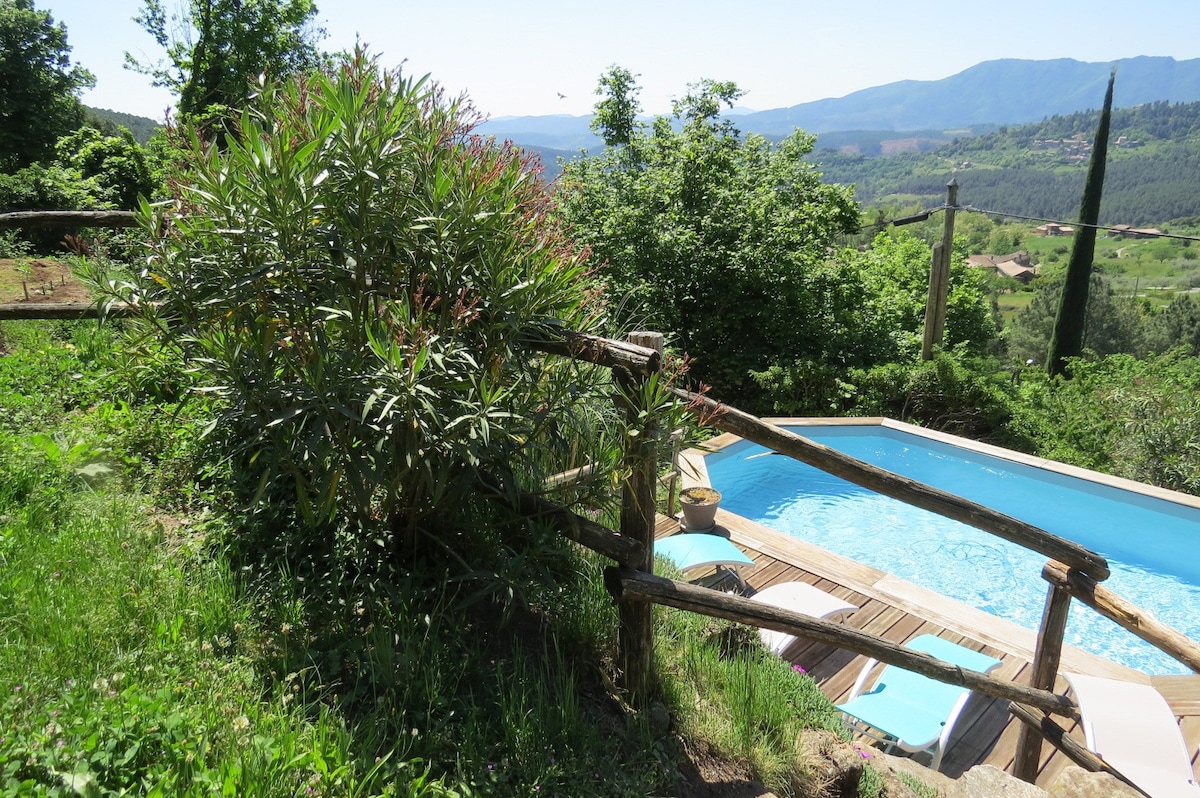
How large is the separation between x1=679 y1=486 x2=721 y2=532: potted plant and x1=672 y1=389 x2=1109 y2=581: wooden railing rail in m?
2.81

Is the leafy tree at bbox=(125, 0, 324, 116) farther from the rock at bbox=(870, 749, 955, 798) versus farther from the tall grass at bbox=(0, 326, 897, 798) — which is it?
the rock at bbox=(870, 749, 955, 798)

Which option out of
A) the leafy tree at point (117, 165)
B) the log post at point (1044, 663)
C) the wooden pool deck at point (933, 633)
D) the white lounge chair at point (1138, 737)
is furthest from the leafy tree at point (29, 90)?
the white lounge chair at point (1138, 737)

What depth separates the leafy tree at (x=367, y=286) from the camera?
196 centimetres

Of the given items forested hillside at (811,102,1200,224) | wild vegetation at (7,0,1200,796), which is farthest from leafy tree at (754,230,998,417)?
forested hillside at (811,102,1200,224)

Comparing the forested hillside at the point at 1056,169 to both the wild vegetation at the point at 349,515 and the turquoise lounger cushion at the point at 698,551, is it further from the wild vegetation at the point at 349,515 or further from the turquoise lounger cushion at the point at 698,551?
the wild vegetation at the point at 349,515

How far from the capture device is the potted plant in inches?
225

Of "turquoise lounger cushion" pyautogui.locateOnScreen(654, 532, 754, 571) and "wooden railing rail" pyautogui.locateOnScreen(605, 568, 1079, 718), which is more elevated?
"wooden railing rail" pyautogui.locateOnScreen(605, 568, 1079, 718)

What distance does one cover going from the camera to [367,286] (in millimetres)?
2324

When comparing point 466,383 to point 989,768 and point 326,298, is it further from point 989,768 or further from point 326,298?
point 989,768

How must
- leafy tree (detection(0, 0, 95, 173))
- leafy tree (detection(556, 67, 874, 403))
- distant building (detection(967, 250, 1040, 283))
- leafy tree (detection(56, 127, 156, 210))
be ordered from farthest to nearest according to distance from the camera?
distant building (detection(967, 250, 1040, 283)) → leafy tree (detection(0, 0, 95, 173)) → leafy tree (detection(56, 127, 156, 210)) → leafy tree (detection(556, 67, 874, 403))

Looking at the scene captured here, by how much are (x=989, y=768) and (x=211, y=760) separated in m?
2.78

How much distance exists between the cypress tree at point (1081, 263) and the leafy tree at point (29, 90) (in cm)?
3052

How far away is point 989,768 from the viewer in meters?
2.79

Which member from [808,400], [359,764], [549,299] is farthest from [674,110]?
[359,764]
